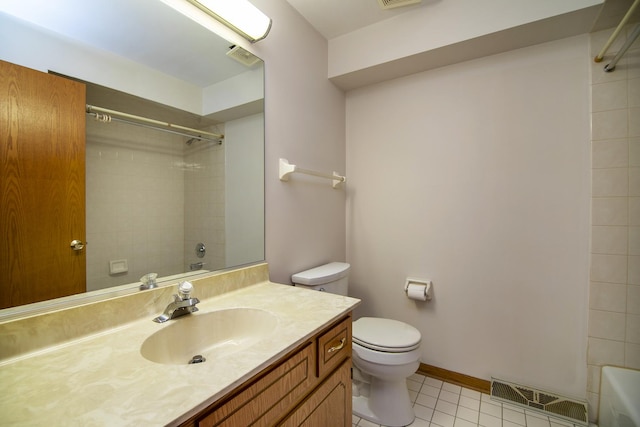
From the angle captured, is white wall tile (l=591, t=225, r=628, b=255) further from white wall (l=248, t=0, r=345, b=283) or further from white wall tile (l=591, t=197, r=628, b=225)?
white wall (l=248, t=0, r=345, b=283)

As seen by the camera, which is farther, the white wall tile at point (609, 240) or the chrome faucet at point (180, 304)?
the white wall tile at point (609, 240)

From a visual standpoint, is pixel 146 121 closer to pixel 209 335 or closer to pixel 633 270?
pixel 209 335

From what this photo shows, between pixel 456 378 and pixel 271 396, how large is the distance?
1596mm

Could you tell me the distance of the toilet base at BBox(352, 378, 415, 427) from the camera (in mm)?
1472

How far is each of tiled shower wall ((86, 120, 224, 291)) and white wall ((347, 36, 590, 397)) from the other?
1.29 m

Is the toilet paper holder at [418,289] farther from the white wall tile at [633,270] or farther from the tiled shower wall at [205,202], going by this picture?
the tiled shower wall at [205,202]

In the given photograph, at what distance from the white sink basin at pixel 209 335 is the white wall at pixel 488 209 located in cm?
126

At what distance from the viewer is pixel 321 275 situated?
5.32 ft

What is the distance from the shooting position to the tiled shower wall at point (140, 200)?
0.90 metres

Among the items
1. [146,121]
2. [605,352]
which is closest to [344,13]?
[146,121]

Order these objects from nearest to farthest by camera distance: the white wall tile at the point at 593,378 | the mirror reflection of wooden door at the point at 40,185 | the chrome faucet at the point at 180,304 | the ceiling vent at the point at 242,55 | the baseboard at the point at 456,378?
1. the mirror reflection of wooden door at the point at 40,185
2. the chrome faucet at the point at 180,304
3. the ceiling vent at the point at 242,55
4. the white wall tile at the point at 593,378
5. the baseboard at the point at 456,378

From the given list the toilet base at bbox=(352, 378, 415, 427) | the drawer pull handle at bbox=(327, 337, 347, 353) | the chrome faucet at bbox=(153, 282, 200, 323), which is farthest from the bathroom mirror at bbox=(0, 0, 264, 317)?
the toilet base at bbox=(352, 378, 415, 427)

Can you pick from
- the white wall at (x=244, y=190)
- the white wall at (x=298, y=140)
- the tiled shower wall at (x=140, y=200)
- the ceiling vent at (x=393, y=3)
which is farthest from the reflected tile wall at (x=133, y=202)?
the ceiling vent at (x=393, y=3)

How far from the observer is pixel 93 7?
89cm
